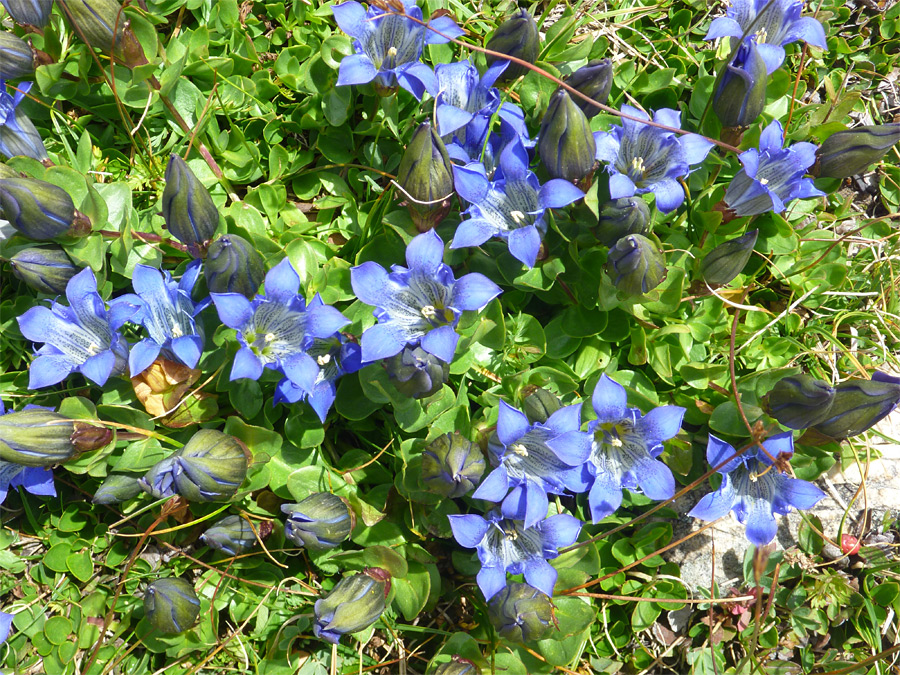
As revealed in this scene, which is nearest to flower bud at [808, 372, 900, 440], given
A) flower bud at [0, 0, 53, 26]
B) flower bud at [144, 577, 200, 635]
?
flower bud at [144, 577, 200, 635]

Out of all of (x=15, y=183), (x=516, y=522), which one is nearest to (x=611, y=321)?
(x=516, y=522)

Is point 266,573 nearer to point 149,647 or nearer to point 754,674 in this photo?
point 149,647

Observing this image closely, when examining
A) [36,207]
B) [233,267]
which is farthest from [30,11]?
[233,267]

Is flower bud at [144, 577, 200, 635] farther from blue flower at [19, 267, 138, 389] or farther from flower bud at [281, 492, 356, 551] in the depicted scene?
blue flower at [19, 267, 138, 389]

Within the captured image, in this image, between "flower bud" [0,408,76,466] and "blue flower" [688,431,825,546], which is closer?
"flower bud" [0,408,76,466]

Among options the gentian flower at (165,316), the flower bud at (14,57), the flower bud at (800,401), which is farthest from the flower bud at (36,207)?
the flower bud at (800,401)

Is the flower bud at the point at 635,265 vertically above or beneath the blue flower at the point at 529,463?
above

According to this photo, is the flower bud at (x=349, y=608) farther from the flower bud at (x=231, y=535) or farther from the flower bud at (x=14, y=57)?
the flower bud at (x=14, y=57)
